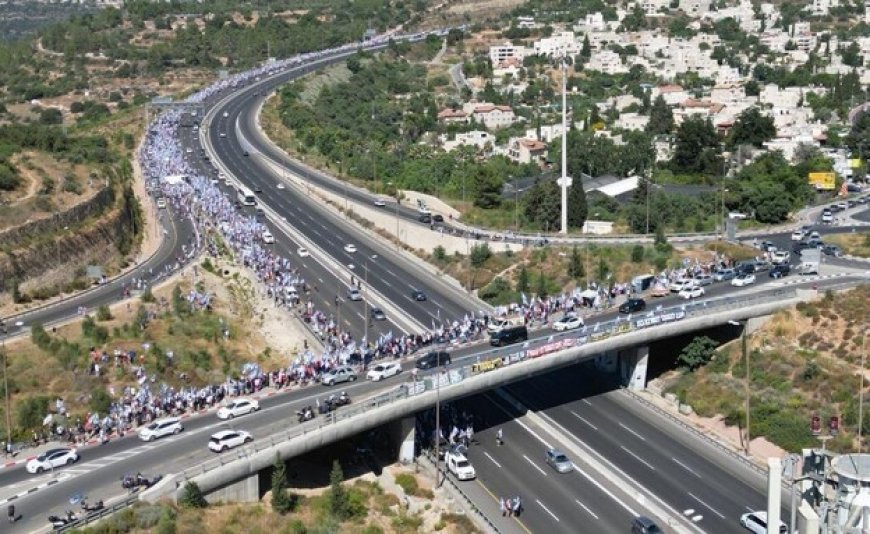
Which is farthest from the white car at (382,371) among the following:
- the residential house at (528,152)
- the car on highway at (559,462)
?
the residential house at (528,152)

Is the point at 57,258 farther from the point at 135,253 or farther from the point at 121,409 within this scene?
the point at 121,409

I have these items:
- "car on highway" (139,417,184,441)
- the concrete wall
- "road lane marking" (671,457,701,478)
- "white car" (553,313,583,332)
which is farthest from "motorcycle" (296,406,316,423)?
"white car" (553,313,583,332)

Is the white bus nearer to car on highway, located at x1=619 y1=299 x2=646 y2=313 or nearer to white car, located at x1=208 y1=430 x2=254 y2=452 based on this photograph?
car on highway, located at x1=619 y1=299 x2=646 y2=313

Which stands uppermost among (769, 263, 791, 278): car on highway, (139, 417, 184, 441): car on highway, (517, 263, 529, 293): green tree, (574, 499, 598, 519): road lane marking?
(139, 417, 184, 441): car on highway

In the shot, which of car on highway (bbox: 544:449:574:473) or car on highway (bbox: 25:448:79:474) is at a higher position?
car on highway (bbox: 25:448:79:474)

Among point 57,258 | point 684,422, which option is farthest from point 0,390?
point 684,422

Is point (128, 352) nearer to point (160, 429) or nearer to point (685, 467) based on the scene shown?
point (160, 429)
